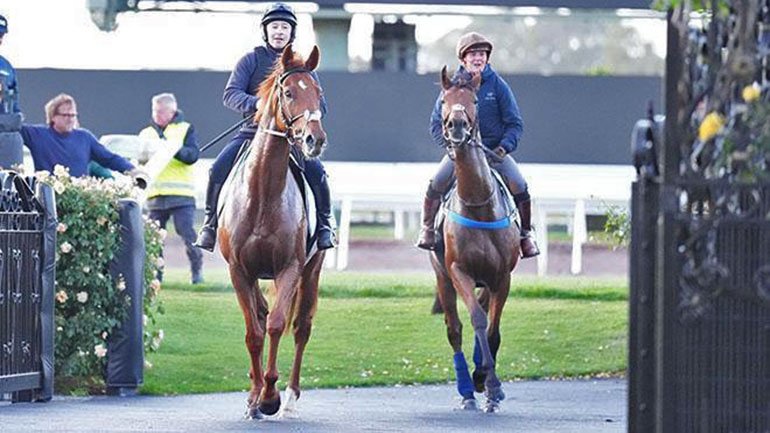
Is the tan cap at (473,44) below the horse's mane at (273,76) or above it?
above

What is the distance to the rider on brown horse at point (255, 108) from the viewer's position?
13492mm

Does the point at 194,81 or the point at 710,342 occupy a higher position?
the point at 194,81

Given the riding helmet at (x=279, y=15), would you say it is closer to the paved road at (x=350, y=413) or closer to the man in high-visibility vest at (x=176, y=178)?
the paved road at (x=350, y=413)

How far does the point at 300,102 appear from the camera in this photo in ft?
41.1

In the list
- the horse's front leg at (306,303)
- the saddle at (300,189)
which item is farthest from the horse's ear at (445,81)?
the horse's front leg at (306,303)

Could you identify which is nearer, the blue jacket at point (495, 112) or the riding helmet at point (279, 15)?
the riding helmet at point (279, 15)

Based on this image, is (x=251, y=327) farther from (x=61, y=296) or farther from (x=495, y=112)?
(x=495, y=112)

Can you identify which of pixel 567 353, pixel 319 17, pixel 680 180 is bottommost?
pixel 567 353

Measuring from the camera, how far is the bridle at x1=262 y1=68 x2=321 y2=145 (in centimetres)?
1243

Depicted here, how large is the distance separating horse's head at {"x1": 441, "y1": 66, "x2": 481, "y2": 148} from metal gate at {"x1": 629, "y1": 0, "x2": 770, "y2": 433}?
584 centimetres

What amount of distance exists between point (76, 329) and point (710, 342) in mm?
7779

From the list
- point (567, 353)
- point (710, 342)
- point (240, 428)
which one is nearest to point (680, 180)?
point (710, 342)

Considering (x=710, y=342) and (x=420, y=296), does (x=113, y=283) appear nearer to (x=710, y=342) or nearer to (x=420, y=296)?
(x=420, y=296)

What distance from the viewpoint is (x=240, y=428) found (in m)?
12.0
